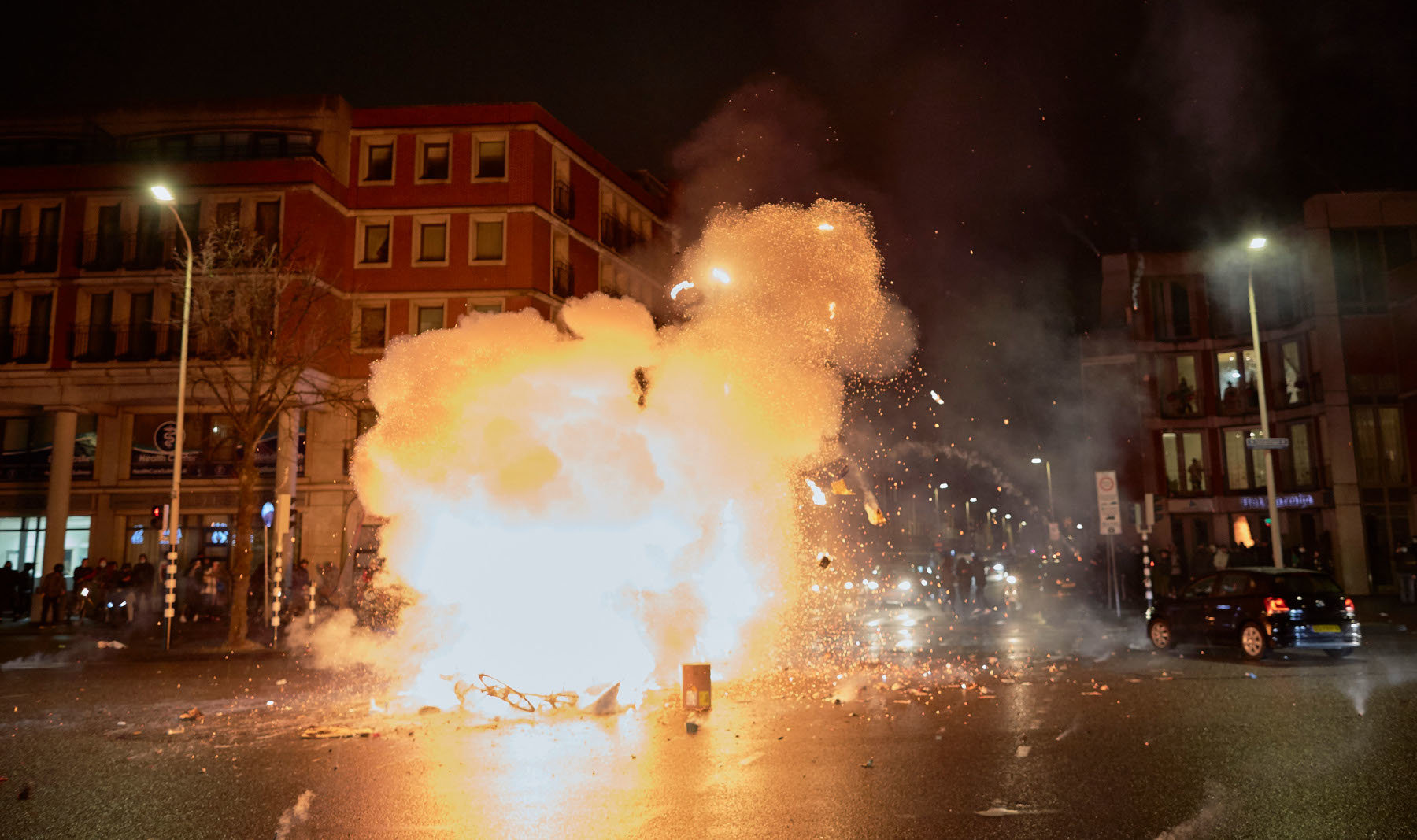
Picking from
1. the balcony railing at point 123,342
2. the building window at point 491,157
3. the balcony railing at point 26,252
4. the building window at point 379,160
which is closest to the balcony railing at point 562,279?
the building window at point 491,157

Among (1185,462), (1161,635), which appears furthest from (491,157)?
(1185,462)

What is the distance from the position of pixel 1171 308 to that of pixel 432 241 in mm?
29979

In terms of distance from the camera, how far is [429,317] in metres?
34.0

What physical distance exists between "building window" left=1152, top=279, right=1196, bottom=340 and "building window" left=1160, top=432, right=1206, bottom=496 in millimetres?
4205

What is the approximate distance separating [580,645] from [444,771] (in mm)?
4431

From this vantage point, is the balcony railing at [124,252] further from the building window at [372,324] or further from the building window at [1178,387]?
the building window at [1178,387]

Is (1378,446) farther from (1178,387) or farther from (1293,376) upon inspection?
(1178,387)

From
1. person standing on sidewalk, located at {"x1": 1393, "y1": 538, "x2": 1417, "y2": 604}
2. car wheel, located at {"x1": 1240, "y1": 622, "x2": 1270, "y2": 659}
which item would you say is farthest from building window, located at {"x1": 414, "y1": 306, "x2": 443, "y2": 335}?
person standing on sidewalk, located at {"x1": 1393, "y1": 538, "x2": 1417, "y2": 604}

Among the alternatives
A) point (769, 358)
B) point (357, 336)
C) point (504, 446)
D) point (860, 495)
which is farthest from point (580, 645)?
point (860, 495)

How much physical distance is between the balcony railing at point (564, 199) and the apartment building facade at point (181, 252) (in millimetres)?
172

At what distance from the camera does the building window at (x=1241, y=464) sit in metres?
39.4

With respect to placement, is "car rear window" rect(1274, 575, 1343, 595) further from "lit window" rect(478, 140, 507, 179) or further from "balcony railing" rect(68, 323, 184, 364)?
"balcony railing" rect(68, 323, 184, 364)

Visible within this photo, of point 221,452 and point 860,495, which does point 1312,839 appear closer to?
point 221,452

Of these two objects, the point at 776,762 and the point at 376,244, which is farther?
the point at 376,244
